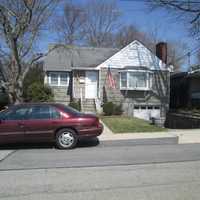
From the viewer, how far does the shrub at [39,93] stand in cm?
2561

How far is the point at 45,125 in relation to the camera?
11.2 m

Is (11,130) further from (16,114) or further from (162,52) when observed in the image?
(162,52)

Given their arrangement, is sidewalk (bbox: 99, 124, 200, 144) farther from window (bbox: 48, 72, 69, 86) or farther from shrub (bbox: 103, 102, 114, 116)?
window (bbox: 48, 72, 69, 86)

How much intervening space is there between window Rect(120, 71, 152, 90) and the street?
671 inches

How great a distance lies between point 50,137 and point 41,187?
4939 millimetres

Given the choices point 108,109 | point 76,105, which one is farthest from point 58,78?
point 108,109

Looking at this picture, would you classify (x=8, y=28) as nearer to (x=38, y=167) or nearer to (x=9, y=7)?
(x=9, y=7)

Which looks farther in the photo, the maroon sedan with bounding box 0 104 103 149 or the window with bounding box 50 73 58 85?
the window with bounding box 50 73 58 85

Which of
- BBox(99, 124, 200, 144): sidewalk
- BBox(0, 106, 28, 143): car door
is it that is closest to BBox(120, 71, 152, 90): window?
BBox(99, 124, 200, 144): sidewalk

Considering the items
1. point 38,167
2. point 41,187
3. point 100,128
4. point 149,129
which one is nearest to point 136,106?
point 149,129

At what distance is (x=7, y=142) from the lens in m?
11.3

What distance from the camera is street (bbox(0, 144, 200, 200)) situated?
5902mm

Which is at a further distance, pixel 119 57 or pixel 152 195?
pixel 119 57

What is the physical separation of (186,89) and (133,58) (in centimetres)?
782
